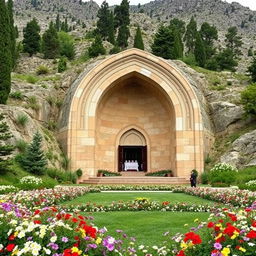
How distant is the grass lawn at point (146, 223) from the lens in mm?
6375

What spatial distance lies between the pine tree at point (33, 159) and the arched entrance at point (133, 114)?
529cm

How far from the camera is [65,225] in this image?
415 cm

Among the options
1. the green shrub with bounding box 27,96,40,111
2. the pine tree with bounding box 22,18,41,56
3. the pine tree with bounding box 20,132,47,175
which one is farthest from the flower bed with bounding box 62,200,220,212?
the pine tree with bounding box 22,18,41,56

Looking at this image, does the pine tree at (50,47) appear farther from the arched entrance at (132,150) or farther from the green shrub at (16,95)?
the arched entrance at (132,150)

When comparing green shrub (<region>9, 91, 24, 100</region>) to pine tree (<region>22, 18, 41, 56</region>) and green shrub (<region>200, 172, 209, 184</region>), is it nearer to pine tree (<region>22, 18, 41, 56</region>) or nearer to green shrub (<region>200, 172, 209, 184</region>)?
green shrub (<region>200, 172, 209, 184</region>)

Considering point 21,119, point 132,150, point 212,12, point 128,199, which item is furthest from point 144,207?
point 212,12

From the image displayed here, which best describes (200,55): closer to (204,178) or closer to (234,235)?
(204,178)

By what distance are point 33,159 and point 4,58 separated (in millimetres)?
8820

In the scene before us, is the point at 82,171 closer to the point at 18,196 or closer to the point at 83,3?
the point at 18,196

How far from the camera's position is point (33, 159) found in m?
20.4

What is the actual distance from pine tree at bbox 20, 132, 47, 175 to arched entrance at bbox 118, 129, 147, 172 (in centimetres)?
1027

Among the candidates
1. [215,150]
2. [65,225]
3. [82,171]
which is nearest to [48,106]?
[82,171]

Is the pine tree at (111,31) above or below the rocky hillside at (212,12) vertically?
below

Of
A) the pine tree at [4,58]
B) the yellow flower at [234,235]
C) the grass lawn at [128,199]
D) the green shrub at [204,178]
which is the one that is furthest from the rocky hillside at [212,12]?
the yellow flower at [234,235]
